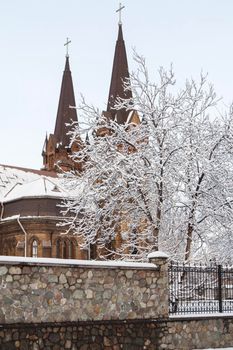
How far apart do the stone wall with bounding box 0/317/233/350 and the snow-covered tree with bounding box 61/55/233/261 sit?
13.5ft

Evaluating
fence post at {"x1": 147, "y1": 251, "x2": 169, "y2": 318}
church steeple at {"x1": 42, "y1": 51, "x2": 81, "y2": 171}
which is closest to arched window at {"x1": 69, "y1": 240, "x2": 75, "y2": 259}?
church steeple at {"x1": 42, "y1": 51, "x2": 81, "y2": 171}

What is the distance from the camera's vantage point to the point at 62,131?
46719 millimetres

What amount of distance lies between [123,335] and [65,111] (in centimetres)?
3668

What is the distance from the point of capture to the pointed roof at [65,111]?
4647cm

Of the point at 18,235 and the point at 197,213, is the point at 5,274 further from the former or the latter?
the point at 18,235

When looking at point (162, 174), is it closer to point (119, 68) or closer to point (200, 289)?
point (200, 289)

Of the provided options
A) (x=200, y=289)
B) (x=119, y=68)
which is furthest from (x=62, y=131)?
(x=200, y=289)

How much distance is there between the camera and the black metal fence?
13.5m

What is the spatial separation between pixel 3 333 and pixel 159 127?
9677 millimetres

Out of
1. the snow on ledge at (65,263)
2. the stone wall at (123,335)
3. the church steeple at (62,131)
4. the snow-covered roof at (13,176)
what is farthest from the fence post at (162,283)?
the church steeple at (62,131)

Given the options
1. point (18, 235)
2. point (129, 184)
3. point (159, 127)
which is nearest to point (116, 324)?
point (129, 184)

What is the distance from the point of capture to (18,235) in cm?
3155

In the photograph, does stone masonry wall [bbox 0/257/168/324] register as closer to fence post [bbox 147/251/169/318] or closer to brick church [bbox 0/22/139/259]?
fence post [bbox 147/251/169/318]

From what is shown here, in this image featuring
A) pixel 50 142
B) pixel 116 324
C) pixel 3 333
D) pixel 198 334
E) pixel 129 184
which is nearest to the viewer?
pixel 3 333
